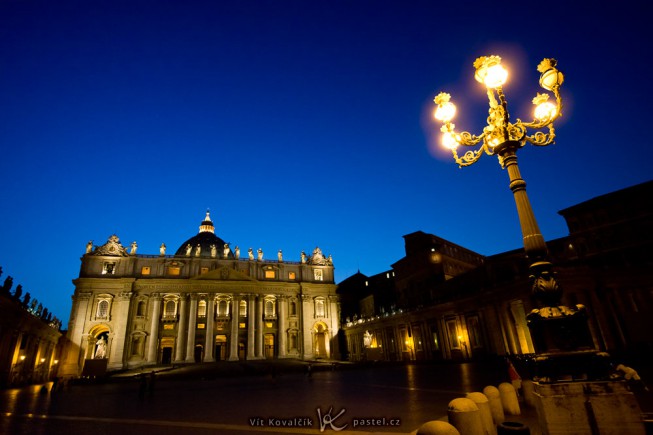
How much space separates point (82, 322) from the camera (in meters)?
48.6

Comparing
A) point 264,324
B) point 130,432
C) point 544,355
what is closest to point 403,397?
point 544,355

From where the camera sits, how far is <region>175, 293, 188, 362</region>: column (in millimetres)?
50756

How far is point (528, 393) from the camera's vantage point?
8492 mm

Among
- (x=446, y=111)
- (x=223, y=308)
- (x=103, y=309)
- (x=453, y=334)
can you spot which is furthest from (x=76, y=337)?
(x=446, y=111)

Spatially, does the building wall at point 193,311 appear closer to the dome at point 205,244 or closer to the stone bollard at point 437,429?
the dome at point 205,244

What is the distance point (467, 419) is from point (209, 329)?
55.1 metres

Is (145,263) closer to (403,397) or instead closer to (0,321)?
(0,321)

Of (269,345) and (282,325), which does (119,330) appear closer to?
(269,345)

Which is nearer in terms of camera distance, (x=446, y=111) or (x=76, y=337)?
(x=446, y=111)

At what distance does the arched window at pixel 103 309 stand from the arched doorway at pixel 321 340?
110 feet

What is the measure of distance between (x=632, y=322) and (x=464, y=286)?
14072 mm

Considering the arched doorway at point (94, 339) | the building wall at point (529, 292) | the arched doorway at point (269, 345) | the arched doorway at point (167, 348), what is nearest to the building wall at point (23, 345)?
the arched doorway at point (94, 339)

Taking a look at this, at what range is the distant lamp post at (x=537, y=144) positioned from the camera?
5.63 m

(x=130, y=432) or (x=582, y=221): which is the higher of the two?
(x=582, y=221)
